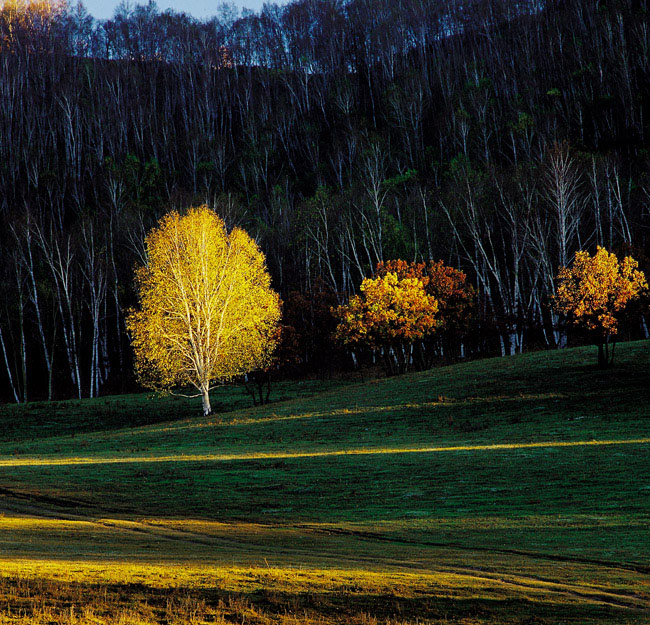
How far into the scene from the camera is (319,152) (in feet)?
412

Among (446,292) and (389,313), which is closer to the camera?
(389,313)

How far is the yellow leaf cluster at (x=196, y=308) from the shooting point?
52875 millimetres

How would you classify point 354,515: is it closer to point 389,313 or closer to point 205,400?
point 205,400

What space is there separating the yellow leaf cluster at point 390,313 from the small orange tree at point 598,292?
54.0ft

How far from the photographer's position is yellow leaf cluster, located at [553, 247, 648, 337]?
153 feet

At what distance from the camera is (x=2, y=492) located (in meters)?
25.7

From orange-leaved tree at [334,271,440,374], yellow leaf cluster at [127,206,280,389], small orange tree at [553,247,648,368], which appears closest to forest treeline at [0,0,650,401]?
orange-leaved tree at [334,271,440,374]

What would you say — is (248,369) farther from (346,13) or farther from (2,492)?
(346,13)

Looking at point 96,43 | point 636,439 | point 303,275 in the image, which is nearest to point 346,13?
point 96,43

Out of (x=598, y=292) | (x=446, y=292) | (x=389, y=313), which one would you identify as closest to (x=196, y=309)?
(x=389, y=313)

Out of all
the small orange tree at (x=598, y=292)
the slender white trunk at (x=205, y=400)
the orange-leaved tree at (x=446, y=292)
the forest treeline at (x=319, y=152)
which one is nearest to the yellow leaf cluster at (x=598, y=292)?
the small orange tree at (x=598, y=292)

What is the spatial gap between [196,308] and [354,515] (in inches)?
1396

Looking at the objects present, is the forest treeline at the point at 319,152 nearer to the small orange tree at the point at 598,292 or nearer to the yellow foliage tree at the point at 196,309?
the small orange tree at the point at 598,292

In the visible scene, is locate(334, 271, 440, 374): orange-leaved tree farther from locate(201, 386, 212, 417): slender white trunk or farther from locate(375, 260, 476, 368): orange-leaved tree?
locate(201, 386, 212, 417): slender white trunk
